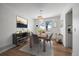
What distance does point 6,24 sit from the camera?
1.58 m

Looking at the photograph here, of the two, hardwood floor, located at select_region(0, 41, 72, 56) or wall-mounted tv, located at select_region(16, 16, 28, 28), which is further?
wall-mounted tv, located at select_region(16, 16, 28, 28)

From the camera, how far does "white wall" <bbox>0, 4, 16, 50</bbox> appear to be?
150cm

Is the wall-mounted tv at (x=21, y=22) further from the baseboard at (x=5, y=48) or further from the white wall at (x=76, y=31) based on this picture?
the white wall at (x=76, y=31)

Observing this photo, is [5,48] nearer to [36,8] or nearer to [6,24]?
[6,24]

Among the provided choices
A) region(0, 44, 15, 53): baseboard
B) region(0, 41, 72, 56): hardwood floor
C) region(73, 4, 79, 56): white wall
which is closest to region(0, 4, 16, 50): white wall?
region(0, 44, 15, 53): baseboard

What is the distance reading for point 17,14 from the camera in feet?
5.16

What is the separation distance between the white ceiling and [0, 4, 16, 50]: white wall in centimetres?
18

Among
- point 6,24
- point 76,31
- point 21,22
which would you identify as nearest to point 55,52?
point 76,31

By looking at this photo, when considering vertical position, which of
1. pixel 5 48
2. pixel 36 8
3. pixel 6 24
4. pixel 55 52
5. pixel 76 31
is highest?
pixel 36 8

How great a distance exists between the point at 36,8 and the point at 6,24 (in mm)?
751

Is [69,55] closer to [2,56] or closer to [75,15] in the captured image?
[75,15]

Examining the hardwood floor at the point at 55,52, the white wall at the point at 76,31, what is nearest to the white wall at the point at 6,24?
the hardwood floor at the point at 55,52

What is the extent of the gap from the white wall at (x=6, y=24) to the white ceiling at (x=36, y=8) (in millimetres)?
184

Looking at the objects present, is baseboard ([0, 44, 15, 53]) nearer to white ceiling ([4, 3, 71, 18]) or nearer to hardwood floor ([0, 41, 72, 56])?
hardwood floor ([0, 41, 72, 56])
